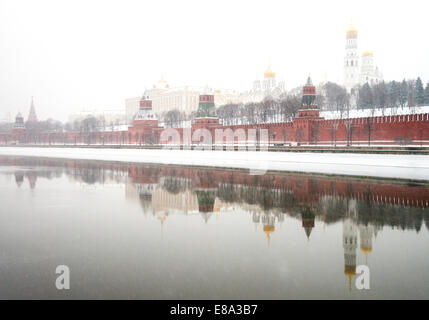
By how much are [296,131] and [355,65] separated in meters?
26.2

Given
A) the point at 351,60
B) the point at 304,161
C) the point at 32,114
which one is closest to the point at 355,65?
the point at 351,60

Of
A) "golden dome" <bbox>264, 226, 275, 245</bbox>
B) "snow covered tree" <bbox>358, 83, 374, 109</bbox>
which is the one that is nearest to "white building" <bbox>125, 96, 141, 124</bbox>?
"snow covered tree" <bbox>358, 83, 374, 109</bbox>

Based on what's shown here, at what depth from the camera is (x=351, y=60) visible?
143 ft

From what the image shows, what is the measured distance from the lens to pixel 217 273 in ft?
11.9

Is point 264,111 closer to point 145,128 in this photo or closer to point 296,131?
point 145,128

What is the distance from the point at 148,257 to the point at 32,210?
341 centimetres

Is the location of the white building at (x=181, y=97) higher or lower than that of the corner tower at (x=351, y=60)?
lower

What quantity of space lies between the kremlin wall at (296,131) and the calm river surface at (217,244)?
10399 mm

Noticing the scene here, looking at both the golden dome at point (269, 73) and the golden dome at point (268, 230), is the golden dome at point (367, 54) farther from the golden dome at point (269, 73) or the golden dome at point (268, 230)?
the golden dome at point (268, 230)

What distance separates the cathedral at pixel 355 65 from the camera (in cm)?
4341

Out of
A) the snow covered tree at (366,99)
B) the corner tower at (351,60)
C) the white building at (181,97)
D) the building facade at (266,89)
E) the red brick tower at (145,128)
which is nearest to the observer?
the red brick tower at (145,128)

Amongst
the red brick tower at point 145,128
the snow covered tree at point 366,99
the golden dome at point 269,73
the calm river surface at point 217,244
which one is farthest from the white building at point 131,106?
the calm river surface at point 217,244
